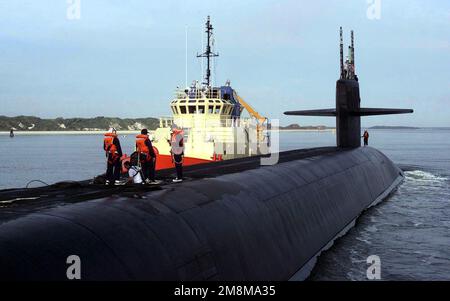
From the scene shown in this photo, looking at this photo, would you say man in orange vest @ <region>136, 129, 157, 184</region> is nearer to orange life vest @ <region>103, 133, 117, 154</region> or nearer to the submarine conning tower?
orange life vest @ <region>103, 133, 117, 154</region>

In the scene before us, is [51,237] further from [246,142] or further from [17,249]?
[246,142]

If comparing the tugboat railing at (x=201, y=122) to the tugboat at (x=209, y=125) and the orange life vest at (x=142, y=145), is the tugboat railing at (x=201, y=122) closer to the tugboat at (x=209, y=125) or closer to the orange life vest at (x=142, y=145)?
the tugboat at (x=209, y=125)

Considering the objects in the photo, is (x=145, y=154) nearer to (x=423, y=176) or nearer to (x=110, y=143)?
(x=110, y=143)

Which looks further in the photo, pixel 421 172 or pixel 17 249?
pixel 421 172

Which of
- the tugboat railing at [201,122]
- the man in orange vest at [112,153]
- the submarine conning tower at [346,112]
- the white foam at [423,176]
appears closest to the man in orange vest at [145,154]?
the man in orange vest at [112,153]

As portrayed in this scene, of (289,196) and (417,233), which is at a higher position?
(289,196)

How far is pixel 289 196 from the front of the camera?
12.2m

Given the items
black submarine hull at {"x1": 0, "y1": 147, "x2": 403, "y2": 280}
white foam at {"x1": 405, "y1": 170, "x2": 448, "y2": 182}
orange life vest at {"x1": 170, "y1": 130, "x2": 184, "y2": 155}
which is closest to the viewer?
black submarine hull at {"x1": 0, "y1": 147, "x2": 403, "y2": 280}

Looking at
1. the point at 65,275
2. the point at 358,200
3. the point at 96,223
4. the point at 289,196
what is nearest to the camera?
the point at 65,275

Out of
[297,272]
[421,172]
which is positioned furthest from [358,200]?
[421,172]

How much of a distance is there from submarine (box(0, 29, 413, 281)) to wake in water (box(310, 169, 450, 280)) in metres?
0.57

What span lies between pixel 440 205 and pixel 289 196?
1295 cm

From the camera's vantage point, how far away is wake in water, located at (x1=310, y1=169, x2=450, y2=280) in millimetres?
12297

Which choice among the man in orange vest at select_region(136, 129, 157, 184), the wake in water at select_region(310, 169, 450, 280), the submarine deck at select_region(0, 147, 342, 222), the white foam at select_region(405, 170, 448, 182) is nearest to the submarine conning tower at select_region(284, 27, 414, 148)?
the wake in water at select_region(310, 169, 450, 280)
